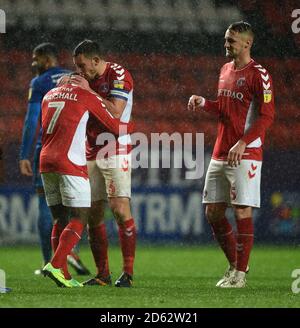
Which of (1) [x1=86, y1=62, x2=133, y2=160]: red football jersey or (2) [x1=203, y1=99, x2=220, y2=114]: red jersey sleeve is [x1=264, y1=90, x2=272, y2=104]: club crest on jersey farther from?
(1) [x1=86, y1=62, x2=133, y2=160]: red football jersey

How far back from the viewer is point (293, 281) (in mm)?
6645

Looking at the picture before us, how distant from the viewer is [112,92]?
20.3ft

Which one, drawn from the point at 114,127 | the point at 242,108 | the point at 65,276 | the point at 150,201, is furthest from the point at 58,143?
the point at 150,201

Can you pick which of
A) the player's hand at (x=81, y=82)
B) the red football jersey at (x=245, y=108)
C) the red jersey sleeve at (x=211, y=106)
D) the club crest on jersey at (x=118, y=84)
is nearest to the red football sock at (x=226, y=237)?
the red football jersey at (x=245, y=108)

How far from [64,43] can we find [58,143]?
22.9ft

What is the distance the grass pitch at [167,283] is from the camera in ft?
16.7

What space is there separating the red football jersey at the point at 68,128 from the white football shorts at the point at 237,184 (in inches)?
35.8

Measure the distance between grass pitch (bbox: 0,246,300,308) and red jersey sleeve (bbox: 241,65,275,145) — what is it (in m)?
0.96

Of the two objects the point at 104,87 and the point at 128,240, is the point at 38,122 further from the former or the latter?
the point at 128,240

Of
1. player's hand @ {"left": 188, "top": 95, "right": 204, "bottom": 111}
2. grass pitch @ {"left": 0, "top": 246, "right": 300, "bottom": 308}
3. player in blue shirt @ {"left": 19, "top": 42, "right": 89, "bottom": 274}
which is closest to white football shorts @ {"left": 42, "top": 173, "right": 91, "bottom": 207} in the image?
grass pitch @ {"left": 0, "top": 246, "right": 300, "bottom": 308}

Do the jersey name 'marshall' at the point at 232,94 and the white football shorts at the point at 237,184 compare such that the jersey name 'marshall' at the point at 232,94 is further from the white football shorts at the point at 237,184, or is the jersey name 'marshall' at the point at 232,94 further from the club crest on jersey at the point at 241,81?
the white football shorts at the point at 237,184
